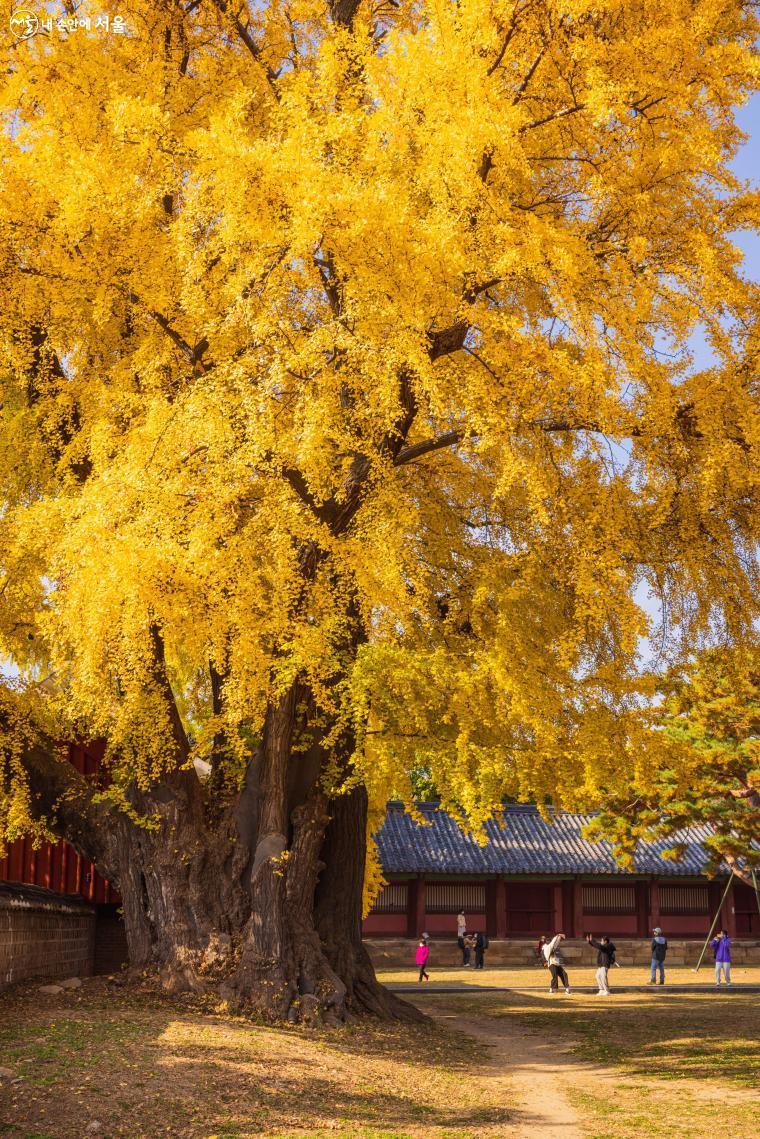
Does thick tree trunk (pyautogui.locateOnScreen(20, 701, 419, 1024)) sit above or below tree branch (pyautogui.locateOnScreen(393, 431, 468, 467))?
below

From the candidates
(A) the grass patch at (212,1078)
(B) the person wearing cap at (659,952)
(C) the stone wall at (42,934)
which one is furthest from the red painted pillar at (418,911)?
(A) the grass patch at (212,1078)

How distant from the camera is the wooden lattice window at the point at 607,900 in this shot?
121 ft

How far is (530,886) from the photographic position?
3656 centimetres

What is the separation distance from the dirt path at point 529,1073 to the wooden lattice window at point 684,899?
20.6 m

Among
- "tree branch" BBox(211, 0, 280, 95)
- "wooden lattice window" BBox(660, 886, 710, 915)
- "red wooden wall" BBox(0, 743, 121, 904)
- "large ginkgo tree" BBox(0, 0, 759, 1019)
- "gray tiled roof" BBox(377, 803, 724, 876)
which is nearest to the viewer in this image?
"large ginkgo tree" BBox(0, 0, 759, 1019)

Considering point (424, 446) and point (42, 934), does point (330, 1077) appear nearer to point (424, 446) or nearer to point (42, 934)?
point (42, 934)

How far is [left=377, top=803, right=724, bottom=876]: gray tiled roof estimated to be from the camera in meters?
34.8

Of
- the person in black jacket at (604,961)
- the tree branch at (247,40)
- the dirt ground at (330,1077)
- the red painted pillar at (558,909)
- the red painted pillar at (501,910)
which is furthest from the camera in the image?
the red painted pillar at (558,909)

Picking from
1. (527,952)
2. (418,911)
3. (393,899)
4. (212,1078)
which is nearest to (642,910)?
(527,952)

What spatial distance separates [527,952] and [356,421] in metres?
26.7

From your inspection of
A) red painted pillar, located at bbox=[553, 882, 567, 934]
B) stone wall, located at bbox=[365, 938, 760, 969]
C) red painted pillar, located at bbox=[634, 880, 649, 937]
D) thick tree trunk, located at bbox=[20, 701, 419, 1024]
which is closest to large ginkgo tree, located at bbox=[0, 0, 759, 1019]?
thick tree trunk, located at bbox=[20, 701, 419, 1024]

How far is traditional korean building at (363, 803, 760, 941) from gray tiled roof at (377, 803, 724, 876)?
1.3 inches

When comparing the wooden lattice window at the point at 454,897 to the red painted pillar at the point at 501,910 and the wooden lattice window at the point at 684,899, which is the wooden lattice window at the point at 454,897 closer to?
the red painted pillar at the point at 501,910
